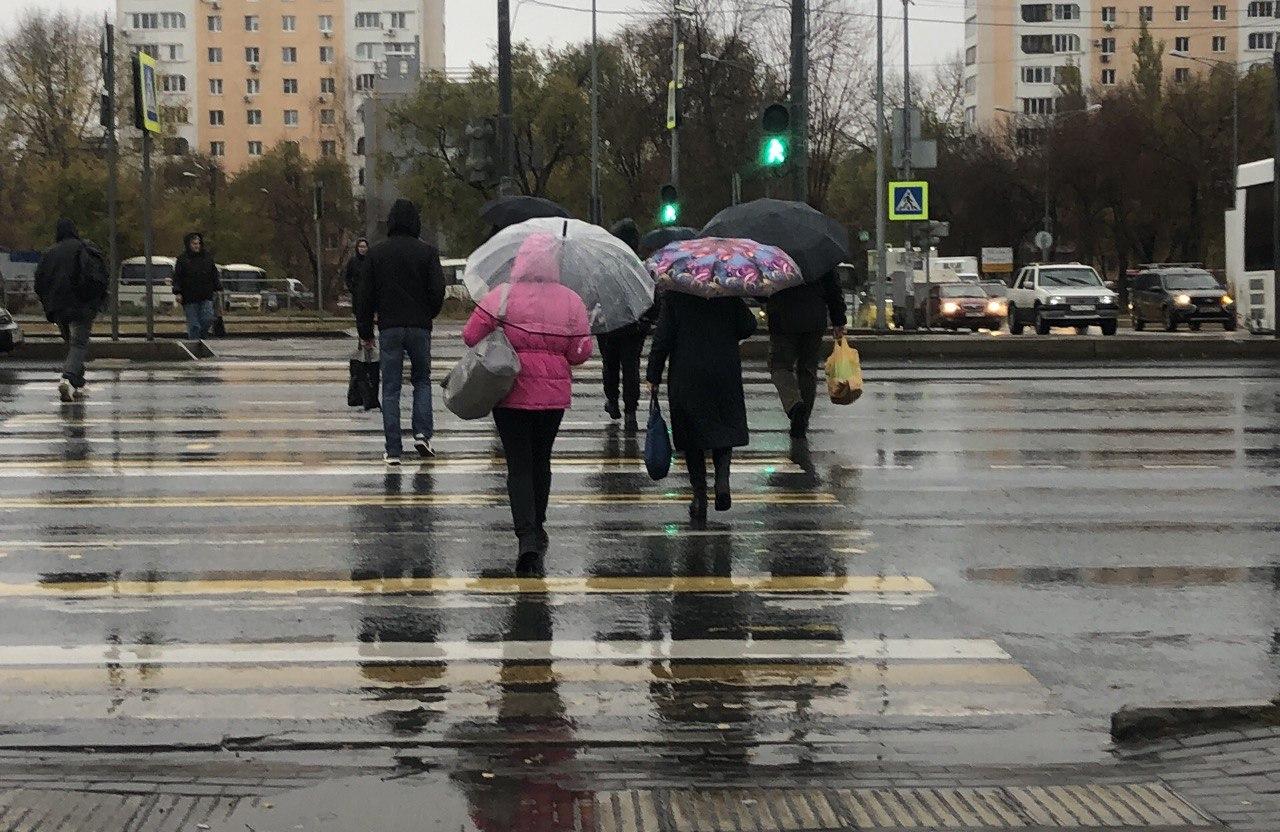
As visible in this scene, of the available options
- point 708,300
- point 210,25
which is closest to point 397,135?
point 708,300

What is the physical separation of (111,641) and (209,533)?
2870mm

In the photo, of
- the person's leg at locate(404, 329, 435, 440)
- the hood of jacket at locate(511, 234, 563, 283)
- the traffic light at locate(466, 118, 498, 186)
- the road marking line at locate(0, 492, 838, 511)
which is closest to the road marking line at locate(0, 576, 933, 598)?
the hood of jacket at locate(511, 234, 563, 283)

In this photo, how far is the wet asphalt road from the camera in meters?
6.30

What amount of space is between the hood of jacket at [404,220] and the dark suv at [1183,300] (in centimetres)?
3331

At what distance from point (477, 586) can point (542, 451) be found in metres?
0.99

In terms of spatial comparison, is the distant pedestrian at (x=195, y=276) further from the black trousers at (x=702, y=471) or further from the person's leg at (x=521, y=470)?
the person's leg at (x=521, y=470)

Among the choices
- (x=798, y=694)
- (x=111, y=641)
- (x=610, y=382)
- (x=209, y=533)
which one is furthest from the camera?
(x=610, y=382)

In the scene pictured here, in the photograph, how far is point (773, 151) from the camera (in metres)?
24.3

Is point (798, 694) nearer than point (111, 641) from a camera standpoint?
Yes

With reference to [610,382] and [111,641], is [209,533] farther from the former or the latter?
[610,382]

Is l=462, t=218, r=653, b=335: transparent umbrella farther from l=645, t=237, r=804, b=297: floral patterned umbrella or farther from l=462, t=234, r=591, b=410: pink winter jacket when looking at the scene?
l=645, t=237, r=804, b=297: floral patterned umbrella

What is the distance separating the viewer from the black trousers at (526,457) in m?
9.12

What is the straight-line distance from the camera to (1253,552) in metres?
9.71

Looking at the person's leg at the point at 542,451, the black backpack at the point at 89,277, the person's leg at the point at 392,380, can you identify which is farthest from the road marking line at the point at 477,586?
the black backpack at the point at 89,277
